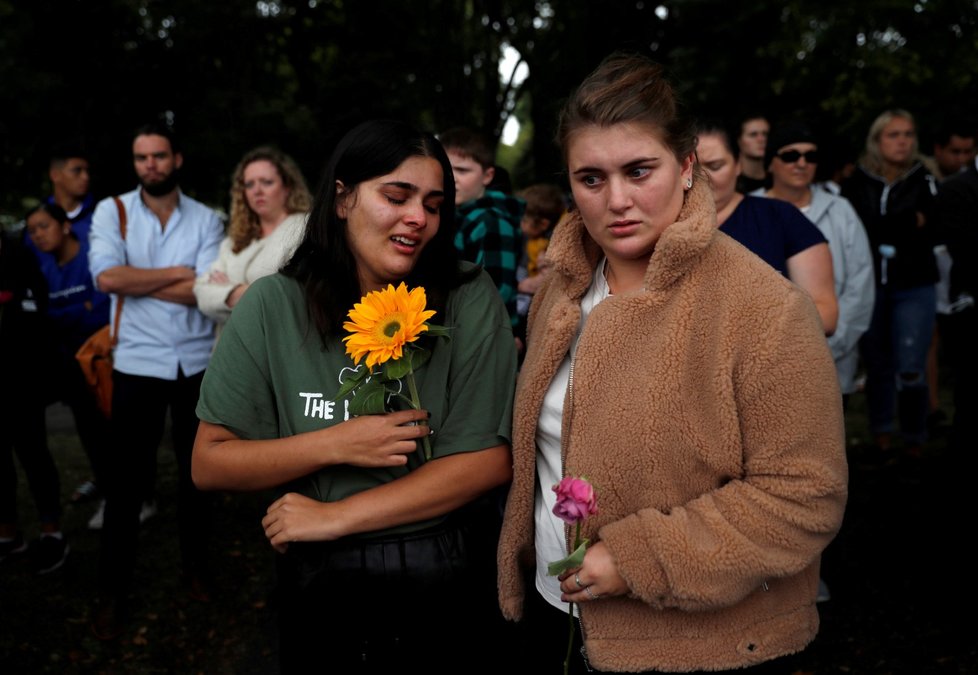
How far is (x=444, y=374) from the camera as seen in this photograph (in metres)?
2.20

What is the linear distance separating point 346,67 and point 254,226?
25.5 ft

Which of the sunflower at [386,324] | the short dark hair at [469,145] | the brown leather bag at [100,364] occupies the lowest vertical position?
the brown leather bag at [100,364]

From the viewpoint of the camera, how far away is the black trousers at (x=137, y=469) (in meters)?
4.36

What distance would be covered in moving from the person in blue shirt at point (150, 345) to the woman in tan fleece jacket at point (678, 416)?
10.0ft

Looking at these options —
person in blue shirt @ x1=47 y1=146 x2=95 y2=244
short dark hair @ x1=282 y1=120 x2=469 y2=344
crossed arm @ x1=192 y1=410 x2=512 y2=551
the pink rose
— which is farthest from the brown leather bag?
the pink rose

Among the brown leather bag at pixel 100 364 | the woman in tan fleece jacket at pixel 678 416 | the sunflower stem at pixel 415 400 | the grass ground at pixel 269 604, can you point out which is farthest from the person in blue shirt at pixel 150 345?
the woman in tan fleece jacket at pixel 678 416

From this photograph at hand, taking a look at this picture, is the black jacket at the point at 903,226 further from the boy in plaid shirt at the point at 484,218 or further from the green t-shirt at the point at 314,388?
the green t-shirt at the point at 314,388

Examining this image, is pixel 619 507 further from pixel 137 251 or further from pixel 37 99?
pixel 37 99

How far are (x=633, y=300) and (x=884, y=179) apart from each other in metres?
5.26

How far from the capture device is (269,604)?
16.0 ft

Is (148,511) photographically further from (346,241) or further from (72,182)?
(346,241)

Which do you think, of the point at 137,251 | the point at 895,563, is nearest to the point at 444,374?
the point at 137,251

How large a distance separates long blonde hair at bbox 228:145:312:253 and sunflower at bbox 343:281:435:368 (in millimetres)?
2953

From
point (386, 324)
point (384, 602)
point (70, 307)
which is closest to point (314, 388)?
point (386, 324)
